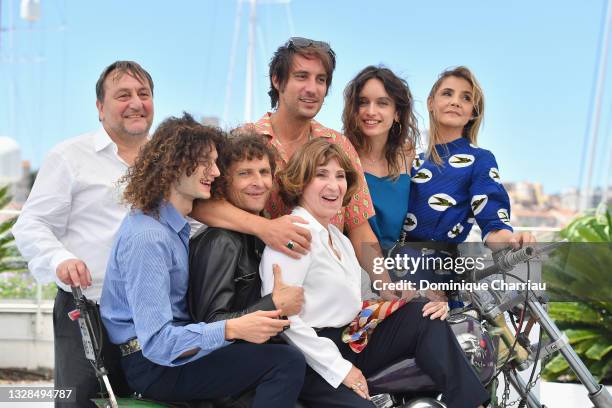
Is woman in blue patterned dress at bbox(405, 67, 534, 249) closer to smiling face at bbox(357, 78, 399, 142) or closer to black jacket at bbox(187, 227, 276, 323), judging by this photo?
smiling face at bbox(357, 78, 399, 142)

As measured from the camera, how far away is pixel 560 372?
696 cm

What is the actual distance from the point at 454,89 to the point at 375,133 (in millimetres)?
421

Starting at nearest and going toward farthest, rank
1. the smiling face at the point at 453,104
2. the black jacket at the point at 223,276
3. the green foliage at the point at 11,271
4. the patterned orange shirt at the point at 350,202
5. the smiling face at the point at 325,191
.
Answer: the black jacket at the point at 223,276
the smiling face at the point at 325,191
the patterned orange shirt at the point at 350,202
the smiling face at the point at 453,104
the green foliage at the point at 11,271

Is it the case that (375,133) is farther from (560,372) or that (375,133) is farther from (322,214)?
(560,372)

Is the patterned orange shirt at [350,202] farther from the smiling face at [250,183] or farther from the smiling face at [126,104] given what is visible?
the smiling face at [126,104]

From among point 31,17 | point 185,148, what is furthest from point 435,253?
point 31,17

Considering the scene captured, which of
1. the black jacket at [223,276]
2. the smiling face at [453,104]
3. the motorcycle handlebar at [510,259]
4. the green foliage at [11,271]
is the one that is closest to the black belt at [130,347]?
the black jacket at [223,276]

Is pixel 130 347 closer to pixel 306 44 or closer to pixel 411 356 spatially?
pixel 411 356

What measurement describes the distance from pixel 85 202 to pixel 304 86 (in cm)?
93

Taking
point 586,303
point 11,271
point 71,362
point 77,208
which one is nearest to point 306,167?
point 77,208

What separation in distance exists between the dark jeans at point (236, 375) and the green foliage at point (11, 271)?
A: 4561 mm

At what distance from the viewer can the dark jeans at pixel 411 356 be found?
2.49m

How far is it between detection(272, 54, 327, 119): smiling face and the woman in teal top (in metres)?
0.21

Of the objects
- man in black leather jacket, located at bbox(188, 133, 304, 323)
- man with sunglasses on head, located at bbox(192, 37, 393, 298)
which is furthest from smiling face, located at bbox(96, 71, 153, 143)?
man in black leather jacket, located at bbox(188, 133, 304, 323)
